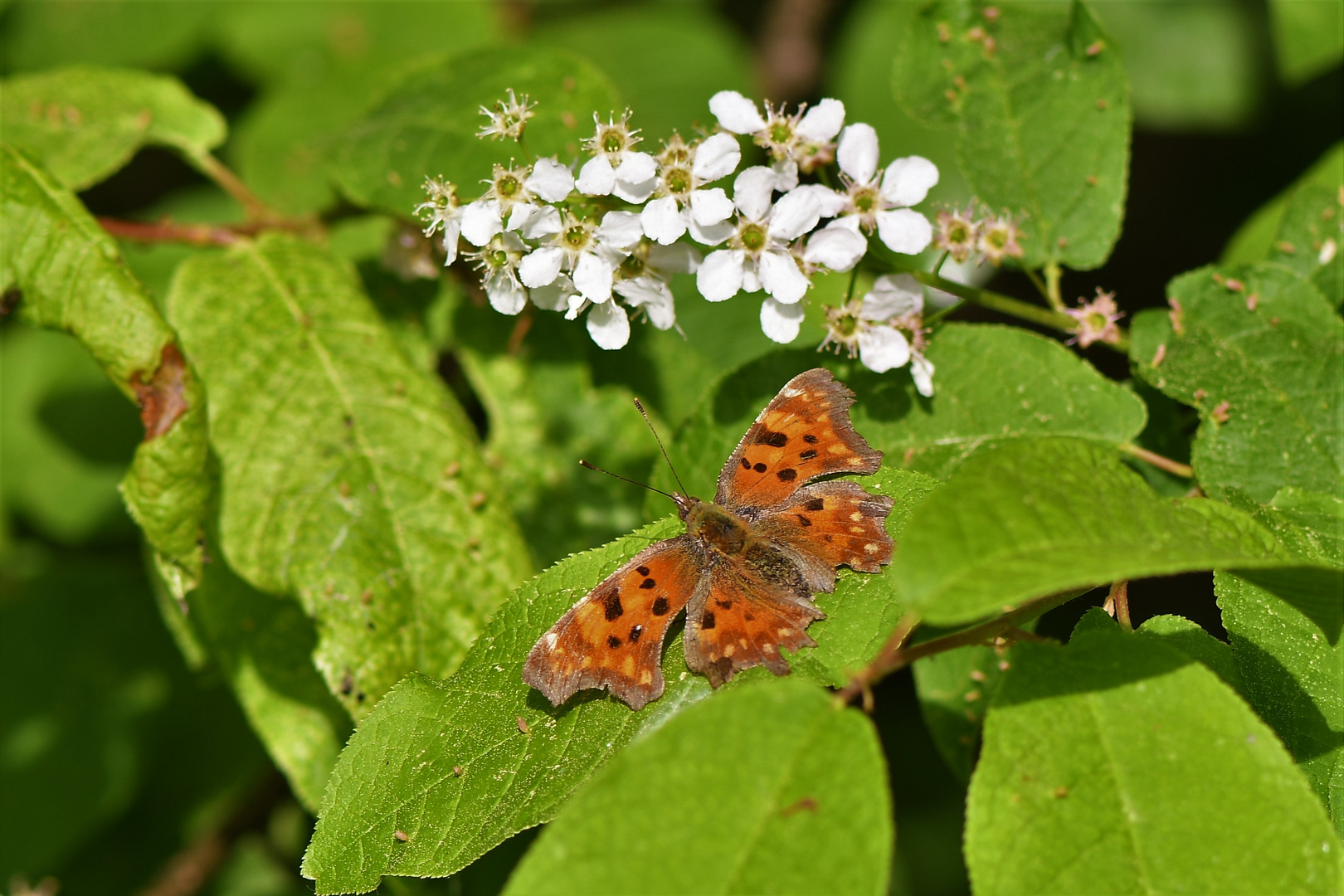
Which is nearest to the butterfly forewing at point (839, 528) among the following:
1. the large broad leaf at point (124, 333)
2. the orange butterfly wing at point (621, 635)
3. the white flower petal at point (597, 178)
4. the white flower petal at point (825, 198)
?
the orange butterfly wing at point (621, 635)

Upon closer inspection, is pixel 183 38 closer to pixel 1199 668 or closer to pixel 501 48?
pixel 501 48

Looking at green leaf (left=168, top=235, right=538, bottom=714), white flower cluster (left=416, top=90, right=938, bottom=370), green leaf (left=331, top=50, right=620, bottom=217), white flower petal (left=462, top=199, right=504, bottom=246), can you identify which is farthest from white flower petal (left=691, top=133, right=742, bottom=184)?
green leaf (left=168, top=235, right=538, bottom=714)

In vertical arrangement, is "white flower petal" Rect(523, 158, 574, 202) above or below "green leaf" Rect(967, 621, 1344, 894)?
above

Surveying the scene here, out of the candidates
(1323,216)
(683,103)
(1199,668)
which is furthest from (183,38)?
(1199,668)

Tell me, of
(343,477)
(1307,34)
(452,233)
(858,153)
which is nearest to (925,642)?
(858,153)

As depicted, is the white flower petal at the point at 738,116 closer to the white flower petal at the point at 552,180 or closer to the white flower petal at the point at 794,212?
the white flower petal at the point at 794,212

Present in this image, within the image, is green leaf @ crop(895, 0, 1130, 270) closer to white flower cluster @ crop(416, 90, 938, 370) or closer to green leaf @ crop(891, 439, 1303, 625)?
white flower cluster @ crop(416, 90, 938, 370)
